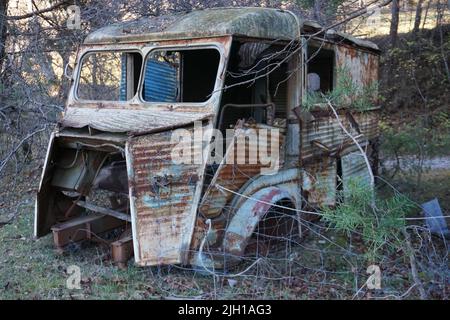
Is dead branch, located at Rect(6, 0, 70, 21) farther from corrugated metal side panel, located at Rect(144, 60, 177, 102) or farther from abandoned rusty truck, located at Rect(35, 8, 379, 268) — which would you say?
corrugated metal side panel, located at Rect(144, 60, 177, 102)

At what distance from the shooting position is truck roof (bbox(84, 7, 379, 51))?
4320 mm

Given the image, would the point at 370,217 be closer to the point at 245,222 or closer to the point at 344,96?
the point at 245,222

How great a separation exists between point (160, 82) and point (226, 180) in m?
1.68

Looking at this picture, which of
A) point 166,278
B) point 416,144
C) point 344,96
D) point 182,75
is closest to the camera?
point 166,278

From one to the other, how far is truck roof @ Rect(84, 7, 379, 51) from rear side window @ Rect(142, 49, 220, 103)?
16.0 inches

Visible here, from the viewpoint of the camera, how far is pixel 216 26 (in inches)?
170

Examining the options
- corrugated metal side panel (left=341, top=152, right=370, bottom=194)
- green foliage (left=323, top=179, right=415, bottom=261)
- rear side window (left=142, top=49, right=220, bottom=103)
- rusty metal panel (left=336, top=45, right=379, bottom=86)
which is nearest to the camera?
green foliage (left=323, top=179, right=415, bottom=261)

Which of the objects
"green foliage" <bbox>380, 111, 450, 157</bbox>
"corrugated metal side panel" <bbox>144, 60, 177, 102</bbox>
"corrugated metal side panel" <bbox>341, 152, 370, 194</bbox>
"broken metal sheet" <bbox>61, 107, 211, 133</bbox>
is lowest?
"green foliage" <bbox>380, 111, 450, 157</bbox>

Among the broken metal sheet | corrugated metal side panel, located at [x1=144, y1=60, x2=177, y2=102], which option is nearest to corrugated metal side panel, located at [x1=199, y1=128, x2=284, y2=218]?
the broken metal sheet

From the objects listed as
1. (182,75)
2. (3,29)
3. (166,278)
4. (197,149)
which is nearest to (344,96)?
(182,75)

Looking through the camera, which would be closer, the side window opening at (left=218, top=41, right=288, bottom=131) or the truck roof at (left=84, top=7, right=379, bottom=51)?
the truck roof at (left=84, top=7, right=379, bottom=51)

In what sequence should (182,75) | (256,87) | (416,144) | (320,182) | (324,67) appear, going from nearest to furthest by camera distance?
(320,182) → (256,87) → (182,75) → (324,67) → (416,144)

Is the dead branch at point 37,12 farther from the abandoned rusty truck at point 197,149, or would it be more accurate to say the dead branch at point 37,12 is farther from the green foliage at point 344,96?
the green foliage at point 344,96

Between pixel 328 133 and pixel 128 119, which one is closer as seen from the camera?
pixel 128 119
